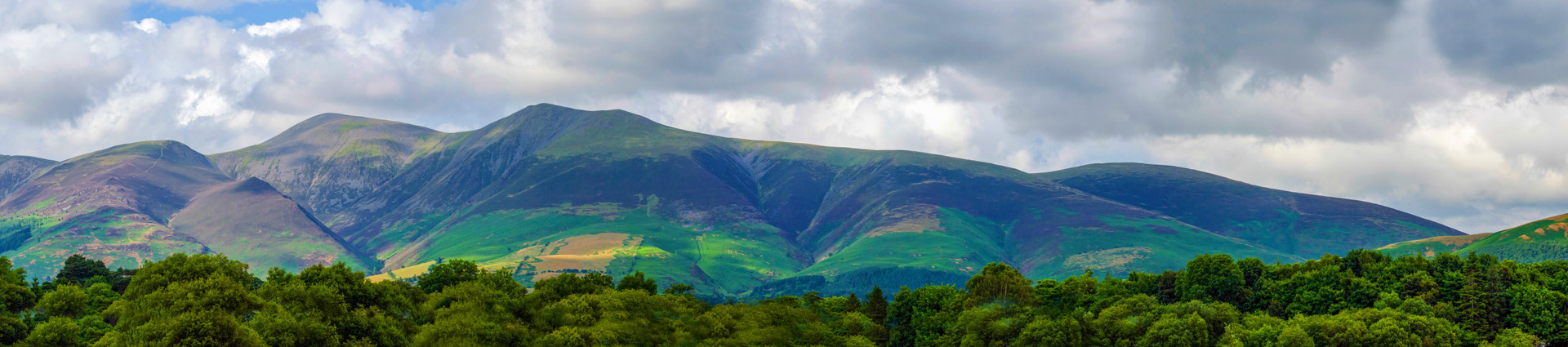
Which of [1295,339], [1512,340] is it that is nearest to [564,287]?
[1295,339]

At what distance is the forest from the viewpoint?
116m

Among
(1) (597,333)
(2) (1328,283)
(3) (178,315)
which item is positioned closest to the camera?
(3) (178,315)

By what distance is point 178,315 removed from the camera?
105m

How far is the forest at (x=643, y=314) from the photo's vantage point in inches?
4584

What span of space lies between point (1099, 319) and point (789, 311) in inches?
2174

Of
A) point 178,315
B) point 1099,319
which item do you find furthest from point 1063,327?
point 178,315

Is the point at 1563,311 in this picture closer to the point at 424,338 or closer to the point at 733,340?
the point at 733,340

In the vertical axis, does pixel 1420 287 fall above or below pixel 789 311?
above

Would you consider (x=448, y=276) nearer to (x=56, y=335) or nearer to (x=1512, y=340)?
(x=56, y=335)

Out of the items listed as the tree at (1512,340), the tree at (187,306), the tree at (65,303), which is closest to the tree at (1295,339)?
the tree at (1512,340)

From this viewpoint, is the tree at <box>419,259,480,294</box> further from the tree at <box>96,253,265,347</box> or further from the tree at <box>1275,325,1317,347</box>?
the tree at <box>1275,325,1317,347</box>

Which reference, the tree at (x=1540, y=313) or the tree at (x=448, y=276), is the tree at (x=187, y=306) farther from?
the tree at (x=1540, y=313)

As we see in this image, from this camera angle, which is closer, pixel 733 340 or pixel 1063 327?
pixel 733 340

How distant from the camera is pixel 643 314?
15525 centimetres
